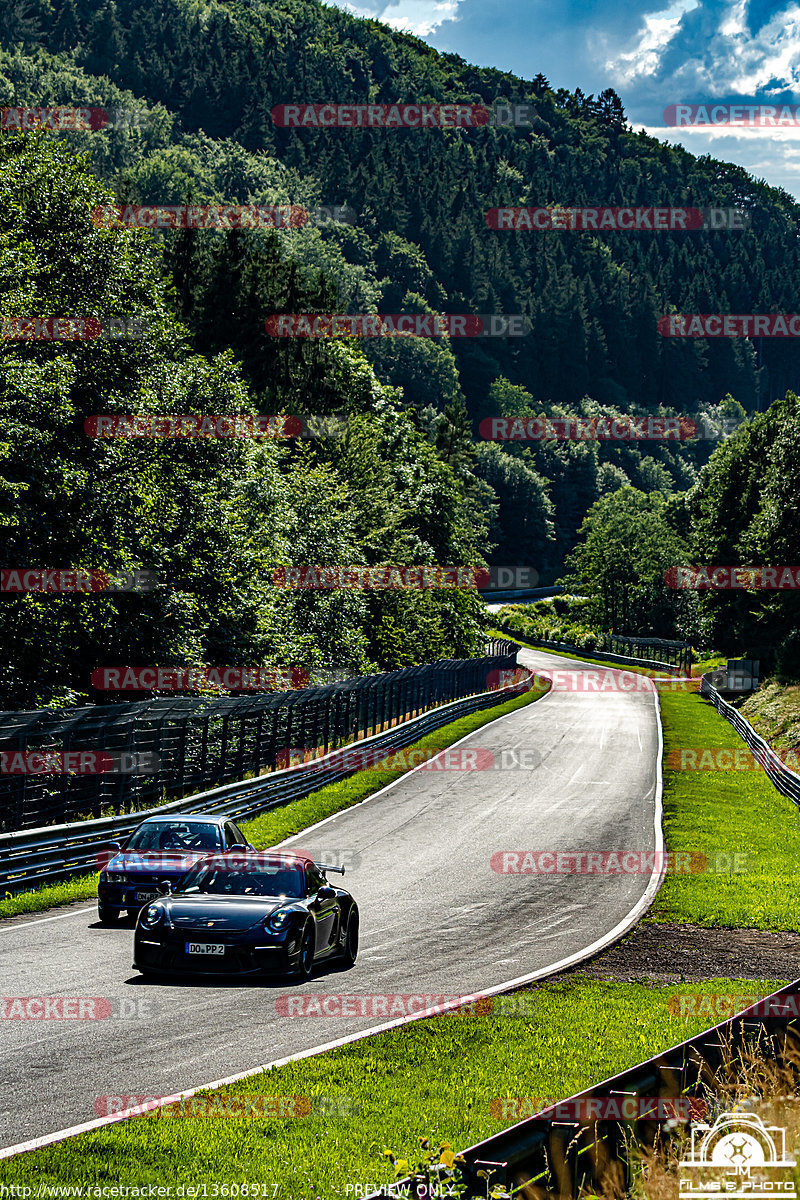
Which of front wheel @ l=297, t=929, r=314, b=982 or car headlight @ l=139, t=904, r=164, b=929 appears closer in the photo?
car headlight @ l=139, t=904, r=164, b=929

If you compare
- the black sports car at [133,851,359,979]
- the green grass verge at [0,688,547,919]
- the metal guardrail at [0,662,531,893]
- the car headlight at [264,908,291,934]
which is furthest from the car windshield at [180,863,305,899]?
the metal guardrail at [0,662,531,893]

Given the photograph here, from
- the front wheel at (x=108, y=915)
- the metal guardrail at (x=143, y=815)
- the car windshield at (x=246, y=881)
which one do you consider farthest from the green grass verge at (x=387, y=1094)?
the metal guardrail at (x=143, y=815)

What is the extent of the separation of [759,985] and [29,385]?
19628 millimetres

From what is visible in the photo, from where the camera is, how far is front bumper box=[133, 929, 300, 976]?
12367 millimetres

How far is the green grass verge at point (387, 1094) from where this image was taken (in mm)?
7703

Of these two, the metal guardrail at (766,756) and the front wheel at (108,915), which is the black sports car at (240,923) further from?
the metal guardrail at (766,756)

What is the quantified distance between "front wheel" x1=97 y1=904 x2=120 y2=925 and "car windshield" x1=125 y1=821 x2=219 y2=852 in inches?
35.6

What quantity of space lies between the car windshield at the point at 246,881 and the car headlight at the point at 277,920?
0.58m

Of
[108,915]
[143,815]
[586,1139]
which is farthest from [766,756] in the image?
[586,1139]

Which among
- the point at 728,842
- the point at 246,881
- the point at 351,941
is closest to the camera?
the point at 246,881

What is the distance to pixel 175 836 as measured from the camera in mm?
17266

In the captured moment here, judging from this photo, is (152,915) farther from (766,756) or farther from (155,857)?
(766,756)

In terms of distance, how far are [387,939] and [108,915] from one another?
3.65 metres

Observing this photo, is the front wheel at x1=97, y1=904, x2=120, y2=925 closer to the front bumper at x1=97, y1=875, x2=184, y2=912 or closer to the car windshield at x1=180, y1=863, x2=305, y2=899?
the front bumper at x1=97, y1=875, x2=184, y2=912
